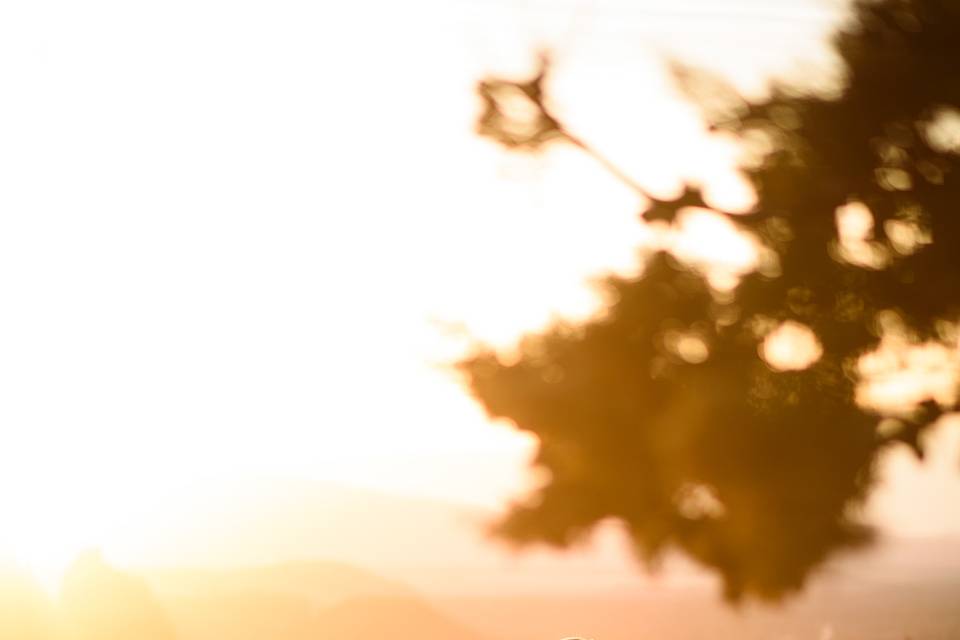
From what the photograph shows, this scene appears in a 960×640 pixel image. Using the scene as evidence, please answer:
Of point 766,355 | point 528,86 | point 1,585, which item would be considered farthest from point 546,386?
point 1,585

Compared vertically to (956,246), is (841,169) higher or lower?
higher

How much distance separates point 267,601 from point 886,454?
3915 millimetres

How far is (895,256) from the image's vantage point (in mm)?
2838

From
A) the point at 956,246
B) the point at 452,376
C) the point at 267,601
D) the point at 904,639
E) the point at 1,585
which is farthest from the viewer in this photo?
the point at 267,601

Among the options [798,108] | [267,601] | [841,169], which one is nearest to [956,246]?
[841,169]

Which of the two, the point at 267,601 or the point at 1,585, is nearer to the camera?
the point at 1,585

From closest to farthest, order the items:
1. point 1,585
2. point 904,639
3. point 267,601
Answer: point 904,639 < point 1,585 < point 267,601

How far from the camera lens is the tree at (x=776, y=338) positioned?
2652 mm

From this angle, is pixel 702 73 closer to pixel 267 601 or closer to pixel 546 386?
pixel 546 386

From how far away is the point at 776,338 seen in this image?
281 cm

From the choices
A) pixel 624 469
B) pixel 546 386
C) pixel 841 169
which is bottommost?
pixel 624 469

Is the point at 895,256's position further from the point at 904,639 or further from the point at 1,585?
the point at 1,585

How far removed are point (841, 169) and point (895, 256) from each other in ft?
0.92

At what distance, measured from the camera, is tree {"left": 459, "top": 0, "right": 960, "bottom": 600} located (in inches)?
104
